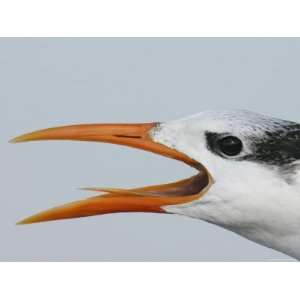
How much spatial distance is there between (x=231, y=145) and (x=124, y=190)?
691mm

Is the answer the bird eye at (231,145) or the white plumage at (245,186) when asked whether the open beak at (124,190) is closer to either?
the white plumage at (245,186)

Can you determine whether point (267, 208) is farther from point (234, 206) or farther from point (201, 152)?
point (201, 152)

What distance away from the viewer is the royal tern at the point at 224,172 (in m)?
3.48

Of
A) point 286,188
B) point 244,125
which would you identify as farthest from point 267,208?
point 244,125

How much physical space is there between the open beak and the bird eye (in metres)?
0.18

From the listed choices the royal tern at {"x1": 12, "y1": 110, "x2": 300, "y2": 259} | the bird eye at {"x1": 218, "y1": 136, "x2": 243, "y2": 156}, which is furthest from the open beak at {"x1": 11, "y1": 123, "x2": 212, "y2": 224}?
the bird eye at {"x1": 218, "y1": 136, "x2": 243, "y2": 156}

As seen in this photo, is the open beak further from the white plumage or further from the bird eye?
the bird eye

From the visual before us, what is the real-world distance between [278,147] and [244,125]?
22cm

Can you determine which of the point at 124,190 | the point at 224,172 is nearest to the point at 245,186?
the point at 224,172

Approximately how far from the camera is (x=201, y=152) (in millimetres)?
3615

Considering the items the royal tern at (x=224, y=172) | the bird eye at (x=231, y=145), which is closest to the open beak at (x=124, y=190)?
the royal tern at (x=224, y=172)

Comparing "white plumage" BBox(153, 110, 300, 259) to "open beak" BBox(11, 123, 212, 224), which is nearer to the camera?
"white plumage" BBox(153, 110, 300, 259)

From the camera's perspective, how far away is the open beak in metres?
3.72

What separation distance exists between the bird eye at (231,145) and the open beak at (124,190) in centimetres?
18
